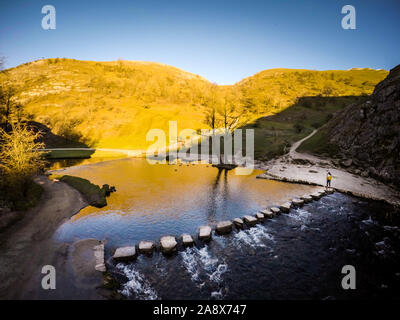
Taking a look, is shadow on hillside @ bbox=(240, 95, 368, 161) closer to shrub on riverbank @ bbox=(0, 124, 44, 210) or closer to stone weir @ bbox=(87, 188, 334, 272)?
stone weir @ bbox=(87, 188, 334, 272)

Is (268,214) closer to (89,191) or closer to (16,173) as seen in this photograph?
(89,191)

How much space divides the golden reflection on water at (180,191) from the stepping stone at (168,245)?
203 inches

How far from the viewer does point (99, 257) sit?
14.1 m

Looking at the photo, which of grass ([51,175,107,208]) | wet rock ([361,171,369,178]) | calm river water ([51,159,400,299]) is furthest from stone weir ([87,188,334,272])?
wet rock ([361,171,369,178])

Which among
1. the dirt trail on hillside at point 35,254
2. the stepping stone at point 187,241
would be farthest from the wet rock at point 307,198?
the dirt trail on hillside at point 35,254

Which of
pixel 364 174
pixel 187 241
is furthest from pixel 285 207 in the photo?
pixel 364 174

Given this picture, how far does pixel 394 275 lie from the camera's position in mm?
12781

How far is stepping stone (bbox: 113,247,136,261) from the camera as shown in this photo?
1427cm

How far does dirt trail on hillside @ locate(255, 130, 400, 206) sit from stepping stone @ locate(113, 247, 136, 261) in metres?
28.3

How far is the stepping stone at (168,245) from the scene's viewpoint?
15188 mm

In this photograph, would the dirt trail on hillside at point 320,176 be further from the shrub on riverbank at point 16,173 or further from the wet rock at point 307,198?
the shrub on riverbank at point 16,173

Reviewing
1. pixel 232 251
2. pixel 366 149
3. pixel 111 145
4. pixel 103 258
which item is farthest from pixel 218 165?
pixel 111 145

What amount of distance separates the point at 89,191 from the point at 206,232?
63.1 feet

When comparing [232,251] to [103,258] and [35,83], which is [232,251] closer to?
[103,258]
